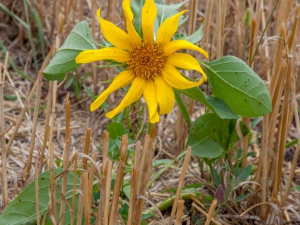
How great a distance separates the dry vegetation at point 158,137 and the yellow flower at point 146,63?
0.27ft

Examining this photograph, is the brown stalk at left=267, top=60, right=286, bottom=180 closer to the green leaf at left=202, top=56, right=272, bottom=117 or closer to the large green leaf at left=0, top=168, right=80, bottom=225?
the green leaf at left=202, top=56, right=272, bottom=117

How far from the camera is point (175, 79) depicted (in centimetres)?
96

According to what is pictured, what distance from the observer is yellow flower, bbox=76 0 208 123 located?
0.95m

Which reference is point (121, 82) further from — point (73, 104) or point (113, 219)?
point (73, 104)

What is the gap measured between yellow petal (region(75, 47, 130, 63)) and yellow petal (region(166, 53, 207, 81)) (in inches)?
3.5

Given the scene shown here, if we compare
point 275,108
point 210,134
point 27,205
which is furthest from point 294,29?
point 27,205

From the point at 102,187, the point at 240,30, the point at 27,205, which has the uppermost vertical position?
the point at 240,30

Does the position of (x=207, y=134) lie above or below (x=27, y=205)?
above

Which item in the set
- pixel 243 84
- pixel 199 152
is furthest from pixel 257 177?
pixel 243 84

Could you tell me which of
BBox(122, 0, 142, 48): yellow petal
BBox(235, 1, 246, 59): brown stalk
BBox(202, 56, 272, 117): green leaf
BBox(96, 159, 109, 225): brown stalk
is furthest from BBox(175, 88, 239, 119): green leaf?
BBox(235, 1, 246, 59): brown stalk

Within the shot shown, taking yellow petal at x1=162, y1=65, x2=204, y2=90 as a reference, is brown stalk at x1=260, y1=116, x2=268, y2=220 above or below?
below

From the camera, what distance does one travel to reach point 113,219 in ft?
2.95

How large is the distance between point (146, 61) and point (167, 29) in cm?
7

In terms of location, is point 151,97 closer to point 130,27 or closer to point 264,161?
point 130,27
